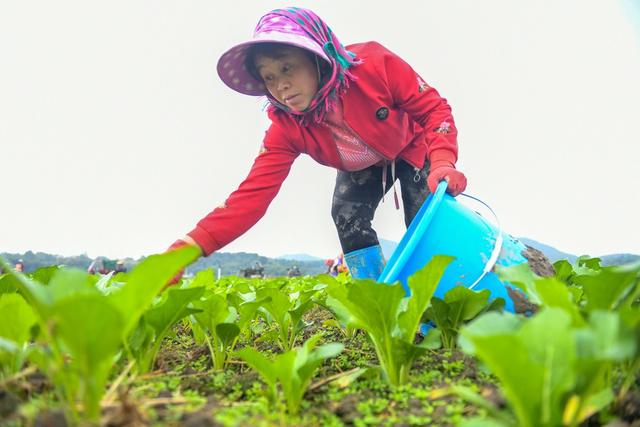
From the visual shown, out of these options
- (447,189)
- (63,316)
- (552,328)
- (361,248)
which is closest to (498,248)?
(447,189)

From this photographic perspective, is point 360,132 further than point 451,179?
Yes

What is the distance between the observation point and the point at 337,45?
90.8 inches

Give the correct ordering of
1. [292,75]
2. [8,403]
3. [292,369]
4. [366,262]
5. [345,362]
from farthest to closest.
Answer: [366,262]
[292,75]
[345,362]
[292,369]
[8,403]

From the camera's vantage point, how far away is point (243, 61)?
7.97ft

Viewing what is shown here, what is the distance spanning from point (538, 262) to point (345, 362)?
0.97 m

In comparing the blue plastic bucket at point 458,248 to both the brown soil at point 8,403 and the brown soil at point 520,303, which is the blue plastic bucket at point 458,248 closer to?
the brown soil at point 520,303

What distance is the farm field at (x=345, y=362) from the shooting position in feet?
2.26

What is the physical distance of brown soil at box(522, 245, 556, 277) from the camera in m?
1.92

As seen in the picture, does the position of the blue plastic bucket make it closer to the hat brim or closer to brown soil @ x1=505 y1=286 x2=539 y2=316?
brown soil @ x1=505 y1=286 x2=539 y2=316

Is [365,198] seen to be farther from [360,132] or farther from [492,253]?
[492,253]

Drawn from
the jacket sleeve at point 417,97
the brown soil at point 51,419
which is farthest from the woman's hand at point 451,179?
the brown soil at point 51,419

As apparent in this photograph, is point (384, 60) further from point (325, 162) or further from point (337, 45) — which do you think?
point (325, 162)

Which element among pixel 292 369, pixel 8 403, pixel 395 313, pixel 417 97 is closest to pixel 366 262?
pixel 417 97

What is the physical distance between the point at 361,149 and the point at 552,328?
73.6 inches
